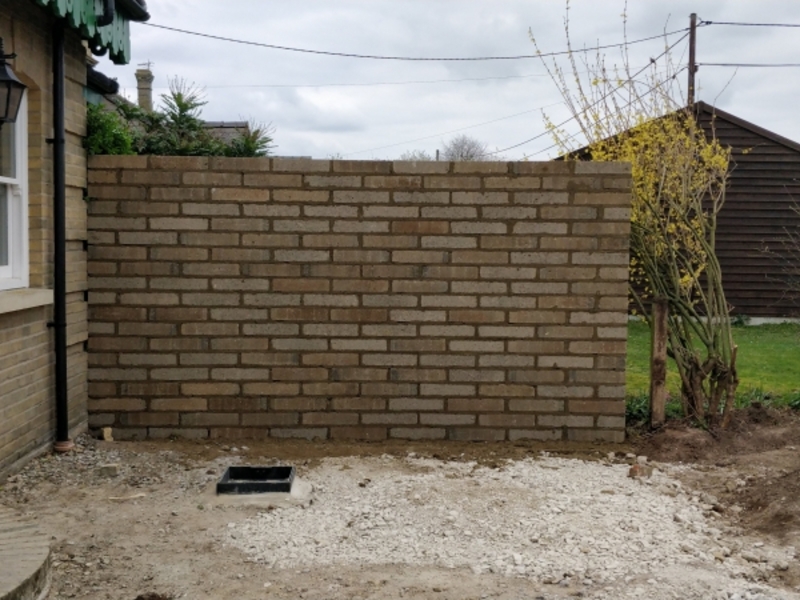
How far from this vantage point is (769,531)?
457 centimetres

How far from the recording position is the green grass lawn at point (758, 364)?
852 cm

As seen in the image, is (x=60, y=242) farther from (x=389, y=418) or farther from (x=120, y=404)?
(x=389, y=418)

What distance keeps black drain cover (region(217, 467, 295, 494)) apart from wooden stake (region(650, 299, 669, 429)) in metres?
3.19

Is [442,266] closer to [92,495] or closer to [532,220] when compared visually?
[532,220]

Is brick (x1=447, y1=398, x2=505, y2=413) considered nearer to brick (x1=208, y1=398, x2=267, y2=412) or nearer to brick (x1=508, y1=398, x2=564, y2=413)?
brick (x1=508, y1=398, x2=564, y2=413)

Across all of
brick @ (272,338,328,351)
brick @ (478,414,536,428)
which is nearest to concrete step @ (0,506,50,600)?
brick @ (272,338,328,351)

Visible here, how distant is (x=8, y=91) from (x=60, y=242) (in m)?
1.41

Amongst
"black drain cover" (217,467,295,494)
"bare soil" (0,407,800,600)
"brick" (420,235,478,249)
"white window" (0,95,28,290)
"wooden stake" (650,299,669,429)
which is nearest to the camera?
A: "bare soil" (0,407,800,600)

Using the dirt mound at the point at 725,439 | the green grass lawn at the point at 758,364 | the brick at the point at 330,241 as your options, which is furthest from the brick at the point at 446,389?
the green grass lawn at the point at 758,364

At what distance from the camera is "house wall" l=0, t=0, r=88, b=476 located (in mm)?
5059

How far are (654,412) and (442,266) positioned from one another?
86.1 inches

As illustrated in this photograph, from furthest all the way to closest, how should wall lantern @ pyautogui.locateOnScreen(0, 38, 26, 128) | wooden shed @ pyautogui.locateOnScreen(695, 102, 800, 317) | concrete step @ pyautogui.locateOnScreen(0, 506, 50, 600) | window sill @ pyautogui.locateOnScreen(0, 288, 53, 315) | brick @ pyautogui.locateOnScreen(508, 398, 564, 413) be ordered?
wooden shed @ pyautogui.locateOnScreen(695, 102, 800, 317) < brick @ pyautogui.locateOnScreen(508, 398, 564, 413) < window sill @ pyautogui.locateOnScreen(0, 288, 53, 315) < wall lantern @ pyautogui.locateOnScreen(0, 38, 26, 128) < concrete step @ pyautogui.locateOnScreen(0, 506, 50, 600)

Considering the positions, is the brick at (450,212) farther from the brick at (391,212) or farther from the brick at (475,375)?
the brick at (475,375)

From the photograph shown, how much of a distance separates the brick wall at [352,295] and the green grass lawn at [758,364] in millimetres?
2087
